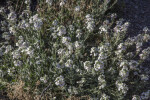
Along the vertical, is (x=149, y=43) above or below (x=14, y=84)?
above

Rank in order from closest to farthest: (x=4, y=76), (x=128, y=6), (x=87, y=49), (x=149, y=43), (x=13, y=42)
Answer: (x=4, y=76)
(x=87, y=49)
(x=13, y=42)
(x=149, y=43)
(x=128, y=6)

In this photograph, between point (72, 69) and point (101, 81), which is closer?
point (101, 81)

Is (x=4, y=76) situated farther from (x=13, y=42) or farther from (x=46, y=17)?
(x=46, y=17)

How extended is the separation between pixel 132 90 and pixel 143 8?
10.1 ft

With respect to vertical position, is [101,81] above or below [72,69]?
below

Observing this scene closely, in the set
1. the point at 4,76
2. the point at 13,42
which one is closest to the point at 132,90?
the point at 4,76

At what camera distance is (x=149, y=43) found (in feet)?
15.9

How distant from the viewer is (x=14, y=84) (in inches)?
134

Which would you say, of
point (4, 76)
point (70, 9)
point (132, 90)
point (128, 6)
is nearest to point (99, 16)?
point (70, 9)

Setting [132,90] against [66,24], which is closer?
[132,90]

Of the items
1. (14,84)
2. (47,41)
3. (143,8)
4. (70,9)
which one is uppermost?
(143,8)

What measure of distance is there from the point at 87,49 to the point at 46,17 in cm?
136

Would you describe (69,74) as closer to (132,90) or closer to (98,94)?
(98,94)

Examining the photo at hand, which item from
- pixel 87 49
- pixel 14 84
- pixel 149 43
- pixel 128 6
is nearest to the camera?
pixel 14 84
